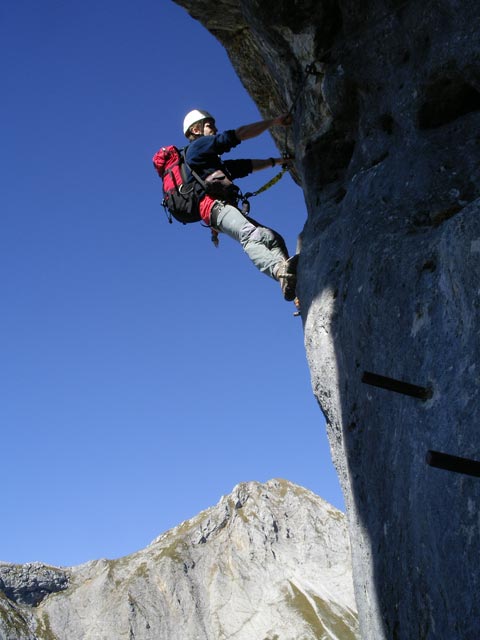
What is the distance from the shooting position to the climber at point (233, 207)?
37.5ft

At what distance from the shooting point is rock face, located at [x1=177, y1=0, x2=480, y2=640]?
6605 mm

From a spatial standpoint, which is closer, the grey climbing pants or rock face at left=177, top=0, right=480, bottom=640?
rock face at left=177, top=0, right=480, bottom=640

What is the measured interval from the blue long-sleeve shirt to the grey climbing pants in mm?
903

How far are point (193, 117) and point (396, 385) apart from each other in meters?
8.37

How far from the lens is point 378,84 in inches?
410

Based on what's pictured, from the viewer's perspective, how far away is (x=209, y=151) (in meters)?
12.4

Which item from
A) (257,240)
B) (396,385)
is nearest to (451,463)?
(396,385)

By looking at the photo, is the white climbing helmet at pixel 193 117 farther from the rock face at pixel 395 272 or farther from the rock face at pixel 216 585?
the rock face at pixel 216 585

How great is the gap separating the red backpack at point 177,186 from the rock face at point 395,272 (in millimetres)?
1805

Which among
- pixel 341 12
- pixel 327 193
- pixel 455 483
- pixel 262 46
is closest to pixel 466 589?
pixel 455 483

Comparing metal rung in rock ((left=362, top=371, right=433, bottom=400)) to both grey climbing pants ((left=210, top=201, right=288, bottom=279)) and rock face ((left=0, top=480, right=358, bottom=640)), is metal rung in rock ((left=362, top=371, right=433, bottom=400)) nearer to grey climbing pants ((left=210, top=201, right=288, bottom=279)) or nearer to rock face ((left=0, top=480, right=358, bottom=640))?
grey climbing pants ((left=210, top=201, right=288, bottom=279))

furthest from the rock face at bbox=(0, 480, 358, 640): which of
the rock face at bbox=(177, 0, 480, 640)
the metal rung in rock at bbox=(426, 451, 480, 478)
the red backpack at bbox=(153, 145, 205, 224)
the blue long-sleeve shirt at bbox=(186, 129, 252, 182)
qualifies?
the metal rung in rock at bbox=(426, 451, 480, 478)

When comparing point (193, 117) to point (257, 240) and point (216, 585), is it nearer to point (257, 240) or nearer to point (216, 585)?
point (257, 240)

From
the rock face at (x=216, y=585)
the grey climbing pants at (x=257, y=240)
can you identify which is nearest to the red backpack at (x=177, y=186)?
the grey climbing pants at (x=257, y=240)
